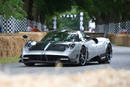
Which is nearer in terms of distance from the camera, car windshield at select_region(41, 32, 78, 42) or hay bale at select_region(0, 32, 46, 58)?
car windshield at select_region(41, 32, 78, 42)

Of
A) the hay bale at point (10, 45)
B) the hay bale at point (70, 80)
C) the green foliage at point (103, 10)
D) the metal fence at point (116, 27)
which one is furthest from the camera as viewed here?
the green foliage at point (103, 10)

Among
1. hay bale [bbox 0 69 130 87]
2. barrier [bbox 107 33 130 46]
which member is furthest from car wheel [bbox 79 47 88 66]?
barrier [bbox 107 33 130 46]

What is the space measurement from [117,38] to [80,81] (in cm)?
4566

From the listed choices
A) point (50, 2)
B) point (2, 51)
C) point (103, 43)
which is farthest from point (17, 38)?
point (50, 2)

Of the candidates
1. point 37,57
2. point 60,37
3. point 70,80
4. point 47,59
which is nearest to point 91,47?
point 60,37

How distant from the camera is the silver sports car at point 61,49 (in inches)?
675

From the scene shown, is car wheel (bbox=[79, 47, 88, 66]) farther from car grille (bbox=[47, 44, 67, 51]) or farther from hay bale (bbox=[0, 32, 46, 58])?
hay bale (bbox=[0, 32, 46, 58])

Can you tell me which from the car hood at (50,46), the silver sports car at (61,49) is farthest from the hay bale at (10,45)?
the car hood at (50,46)

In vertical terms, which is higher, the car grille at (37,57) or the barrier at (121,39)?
the car grille at (37,57)

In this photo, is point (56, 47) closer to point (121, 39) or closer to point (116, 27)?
point (121, 39)

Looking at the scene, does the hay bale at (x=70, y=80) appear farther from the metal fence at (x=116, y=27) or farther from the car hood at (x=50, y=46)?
the metal fence at (x=116, y=27)

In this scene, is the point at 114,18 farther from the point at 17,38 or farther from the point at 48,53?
the point at 48,53

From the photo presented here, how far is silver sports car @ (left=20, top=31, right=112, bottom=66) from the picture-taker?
17141 millimetres

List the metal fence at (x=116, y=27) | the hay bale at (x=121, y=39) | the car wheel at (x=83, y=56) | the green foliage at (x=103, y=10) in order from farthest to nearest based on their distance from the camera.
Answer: the green foliage at (x=103, y=10) < the metal fence at (x=116, y=27) < the hay bale at (x=121, y=39) < the car wheel at (x=83, y=56)
